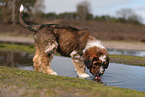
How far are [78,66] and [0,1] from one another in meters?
55.2

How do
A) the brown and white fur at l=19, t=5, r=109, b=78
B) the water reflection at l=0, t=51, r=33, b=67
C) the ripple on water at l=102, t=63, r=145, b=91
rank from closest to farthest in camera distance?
the ripple on water at l=102, t=63, r=145, b=91 < the brown and white fur at l=19, t=5, r=109, b=78 < the water reflection at l=0, t=51, r=33, b=67

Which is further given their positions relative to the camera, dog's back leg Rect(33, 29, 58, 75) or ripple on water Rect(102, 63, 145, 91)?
dog's back leg Rect(33, 29, 58, 75)

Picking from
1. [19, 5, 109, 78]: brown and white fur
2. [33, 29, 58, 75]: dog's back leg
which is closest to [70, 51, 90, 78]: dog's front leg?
[19, 5, 109, 78]: brown and white fur

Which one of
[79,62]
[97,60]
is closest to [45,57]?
[79,62]

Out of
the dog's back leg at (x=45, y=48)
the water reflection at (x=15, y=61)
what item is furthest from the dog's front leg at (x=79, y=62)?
the water reflection at (x=15, y=61)

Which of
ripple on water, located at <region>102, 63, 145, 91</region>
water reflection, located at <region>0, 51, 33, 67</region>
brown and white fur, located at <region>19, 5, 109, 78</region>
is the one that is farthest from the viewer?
water reflection, located at <region>0, 51, 33, 67</region>

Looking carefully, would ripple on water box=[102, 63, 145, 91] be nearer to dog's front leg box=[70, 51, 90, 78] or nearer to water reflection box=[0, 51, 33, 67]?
dog's front leg box=[70, 51, 90, 78]

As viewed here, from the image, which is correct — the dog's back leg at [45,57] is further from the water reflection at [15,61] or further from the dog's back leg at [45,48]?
the water reflection at [15,61]

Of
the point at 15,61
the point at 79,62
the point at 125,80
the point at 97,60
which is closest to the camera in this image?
the point at 97,60

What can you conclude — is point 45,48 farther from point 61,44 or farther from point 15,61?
point 15,61

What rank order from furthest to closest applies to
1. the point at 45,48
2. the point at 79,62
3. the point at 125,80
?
the point at 79,62, the point at 45,48, the point at 125,80

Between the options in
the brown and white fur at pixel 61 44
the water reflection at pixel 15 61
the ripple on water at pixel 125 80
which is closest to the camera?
the ripple on water at pixel 125 80

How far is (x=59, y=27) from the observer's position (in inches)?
399

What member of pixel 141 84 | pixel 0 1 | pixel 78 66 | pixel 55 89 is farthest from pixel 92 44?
pixel 0 1
